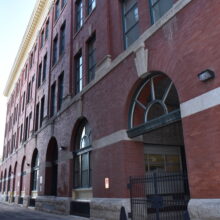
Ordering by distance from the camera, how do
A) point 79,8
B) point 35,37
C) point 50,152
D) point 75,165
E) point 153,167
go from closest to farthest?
point 153,167 → point 75,165 → point 79,8 → point 50,152 → point 35,37

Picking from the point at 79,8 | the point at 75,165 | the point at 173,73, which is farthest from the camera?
the point at 79,8

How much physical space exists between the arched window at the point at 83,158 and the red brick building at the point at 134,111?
0.19 ft

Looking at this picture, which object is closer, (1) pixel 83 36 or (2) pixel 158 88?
(2) pixel 158 88

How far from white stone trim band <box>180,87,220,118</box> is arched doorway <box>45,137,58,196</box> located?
13765 millimetres

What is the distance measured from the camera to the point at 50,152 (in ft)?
66.5

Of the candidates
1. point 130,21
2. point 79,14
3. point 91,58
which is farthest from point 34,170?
point 130,21

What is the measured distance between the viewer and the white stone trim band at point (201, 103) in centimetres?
679

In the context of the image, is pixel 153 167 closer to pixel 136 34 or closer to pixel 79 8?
pixel 136 34

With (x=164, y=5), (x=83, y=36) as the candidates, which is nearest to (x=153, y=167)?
(x=164, y=5)

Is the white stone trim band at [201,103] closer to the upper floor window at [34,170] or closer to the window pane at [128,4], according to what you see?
the window pane at [128,4]

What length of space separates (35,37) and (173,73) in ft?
87.3

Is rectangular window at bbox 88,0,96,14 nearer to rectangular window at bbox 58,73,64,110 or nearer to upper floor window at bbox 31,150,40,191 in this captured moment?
rectangular window at bbox 58,73,64,110

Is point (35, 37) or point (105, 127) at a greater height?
point (35, 37)

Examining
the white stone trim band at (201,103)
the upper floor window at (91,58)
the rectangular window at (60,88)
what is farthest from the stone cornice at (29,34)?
the white stone trim band at (201,103)
